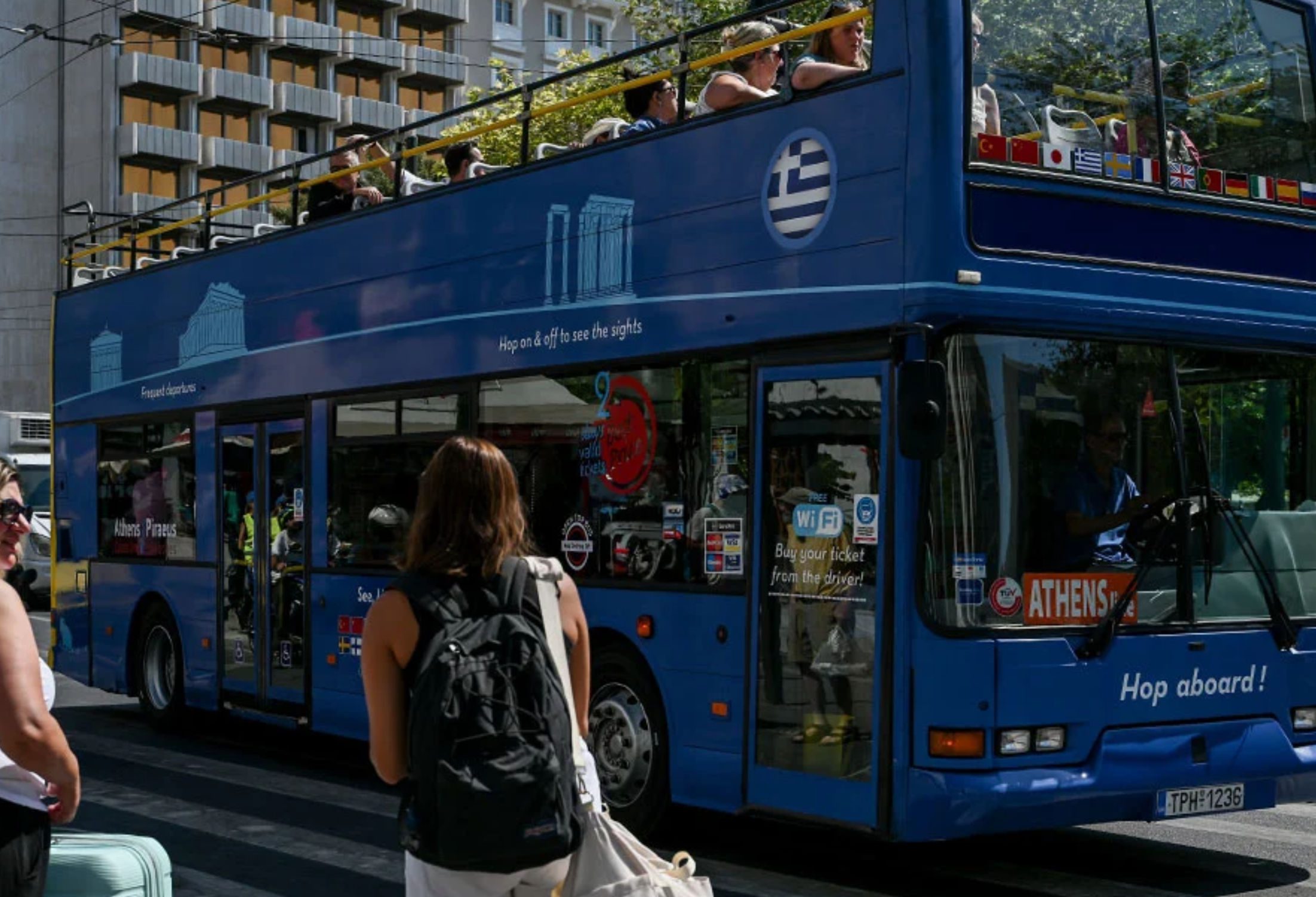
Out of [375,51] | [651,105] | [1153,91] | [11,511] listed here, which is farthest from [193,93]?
[11,511]

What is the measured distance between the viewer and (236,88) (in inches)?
2456

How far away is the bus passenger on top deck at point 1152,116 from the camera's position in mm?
7941

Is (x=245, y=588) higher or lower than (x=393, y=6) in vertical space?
lower

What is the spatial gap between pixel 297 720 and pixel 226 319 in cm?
299

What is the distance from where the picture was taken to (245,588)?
13.0 metres

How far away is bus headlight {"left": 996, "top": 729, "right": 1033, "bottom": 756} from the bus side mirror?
1.12 meters

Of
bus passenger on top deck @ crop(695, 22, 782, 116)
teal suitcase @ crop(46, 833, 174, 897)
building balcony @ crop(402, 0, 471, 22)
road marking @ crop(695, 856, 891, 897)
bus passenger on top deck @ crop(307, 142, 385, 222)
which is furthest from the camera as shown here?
building balcony @ crop(402, 0, 471, 22)

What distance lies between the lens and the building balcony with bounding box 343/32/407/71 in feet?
217

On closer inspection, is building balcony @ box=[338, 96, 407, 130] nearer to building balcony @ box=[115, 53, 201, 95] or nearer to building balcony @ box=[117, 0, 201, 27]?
building balcony @ box=[115, 53, 201, 95]

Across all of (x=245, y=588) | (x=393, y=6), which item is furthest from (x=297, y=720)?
(x=393, y=6)

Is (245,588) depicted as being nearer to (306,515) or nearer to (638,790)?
(306,515)

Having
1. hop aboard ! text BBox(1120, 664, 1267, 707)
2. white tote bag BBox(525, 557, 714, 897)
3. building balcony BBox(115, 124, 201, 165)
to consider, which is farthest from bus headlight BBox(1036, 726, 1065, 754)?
building balcony BBox(115, 124, 201, 165)

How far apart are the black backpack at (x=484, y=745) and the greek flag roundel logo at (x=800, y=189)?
14.4ft

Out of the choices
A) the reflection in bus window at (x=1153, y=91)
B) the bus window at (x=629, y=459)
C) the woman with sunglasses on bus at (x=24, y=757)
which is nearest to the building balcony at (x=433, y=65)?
the bus window at (x=629, y=459)
